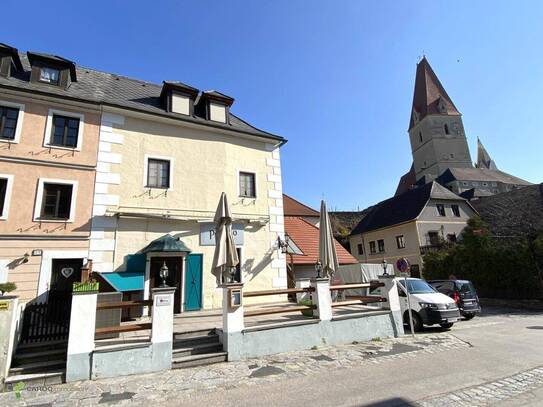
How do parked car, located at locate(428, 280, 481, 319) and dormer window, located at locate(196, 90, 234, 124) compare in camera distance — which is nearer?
parked car, located at locate(428, 280, 481, 319)

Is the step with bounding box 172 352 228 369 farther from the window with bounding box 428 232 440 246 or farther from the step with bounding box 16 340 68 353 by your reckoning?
the window with bounding box 428 232 440 246

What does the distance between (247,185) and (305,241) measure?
5097mm

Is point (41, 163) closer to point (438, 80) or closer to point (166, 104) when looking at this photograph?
point (166, 104)

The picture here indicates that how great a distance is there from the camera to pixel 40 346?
7.11m

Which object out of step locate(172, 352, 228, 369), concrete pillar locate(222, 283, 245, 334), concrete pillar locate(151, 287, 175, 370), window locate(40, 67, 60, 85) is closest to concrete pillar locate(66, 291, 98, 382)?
concrete pillar locate(151, 287, 175, 370)

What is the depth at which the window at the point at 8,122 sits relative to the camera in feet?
35.3

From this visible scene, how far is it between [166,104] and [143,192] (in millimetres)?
4648

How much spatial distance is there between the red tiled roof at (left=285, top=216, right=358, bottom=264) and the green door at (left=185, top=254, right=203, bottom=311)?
15.8 ft

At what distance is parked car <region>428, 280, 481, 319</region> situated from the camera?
13695 mm

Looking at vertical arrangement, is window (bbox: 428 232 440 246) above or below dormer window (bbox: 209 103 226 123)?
below

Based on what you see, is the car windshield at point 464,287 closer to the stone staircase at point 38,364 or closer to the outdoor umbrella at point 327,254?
the outdoor umbrella at point 327,254

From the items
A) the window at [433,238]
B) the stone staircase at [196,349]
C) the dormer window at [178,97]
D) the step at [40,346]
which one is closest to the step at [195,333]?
the stone staircase at [196,349]

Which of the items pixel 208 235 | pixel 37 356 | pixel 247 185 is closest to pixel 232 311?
pixel 37 356

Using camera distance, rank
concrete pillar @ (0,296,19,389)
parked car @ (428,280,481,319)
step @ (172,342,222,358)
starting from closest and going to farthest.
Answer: concrete pillar @ (0,296,19,389), step @ (172,342,222,358), parked car @ (428,280,481,319)
